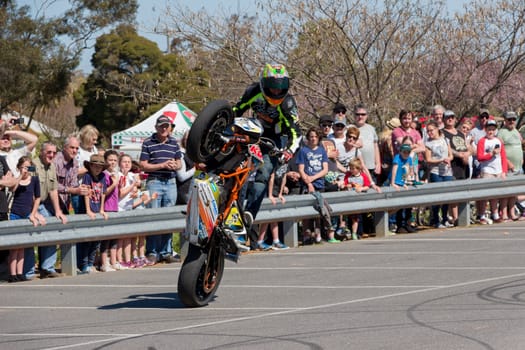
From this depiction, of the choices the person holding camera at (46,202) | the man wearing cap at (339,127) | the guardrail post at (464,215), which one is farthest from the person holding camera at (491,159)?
the person holding camera at (46,202)

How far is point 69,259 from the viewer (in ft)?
42.9

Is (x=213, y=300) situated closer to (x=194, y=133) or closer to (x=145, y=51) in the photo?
(x=194, y=133)

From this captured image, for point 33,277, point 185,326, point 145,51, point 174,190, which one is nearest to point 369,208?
point 174,190

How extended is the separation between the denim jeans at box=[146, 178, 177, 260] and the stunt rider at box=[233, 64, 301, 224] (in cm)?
371

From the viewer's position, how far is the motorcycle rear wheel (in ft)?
31.3

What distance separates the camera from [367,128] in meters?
17.1

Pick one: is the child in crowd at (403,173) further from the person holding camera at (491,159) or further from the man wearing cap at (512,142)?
the man wearing cap at (512,142)

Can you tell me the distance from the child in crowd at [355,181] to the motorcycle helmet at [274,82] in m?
6.23

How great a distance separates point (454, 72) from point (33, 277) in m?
13.8

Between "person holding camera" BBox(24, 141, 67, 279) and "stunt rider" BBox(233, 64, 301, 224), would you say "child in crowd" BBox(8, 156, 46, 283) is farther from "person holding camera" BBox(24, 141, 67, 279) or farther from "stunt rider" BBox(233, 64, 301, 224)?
"stunt rider" BBox(233, 64, 301, 224)

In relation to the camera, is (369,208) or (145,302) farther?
(369,208)

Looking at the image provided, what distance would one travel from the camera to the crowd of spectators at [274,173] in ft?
42.7

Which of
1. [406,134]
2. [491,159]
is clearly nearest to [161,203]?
[406,134]

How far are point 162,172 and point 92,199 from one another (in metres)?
1.29
